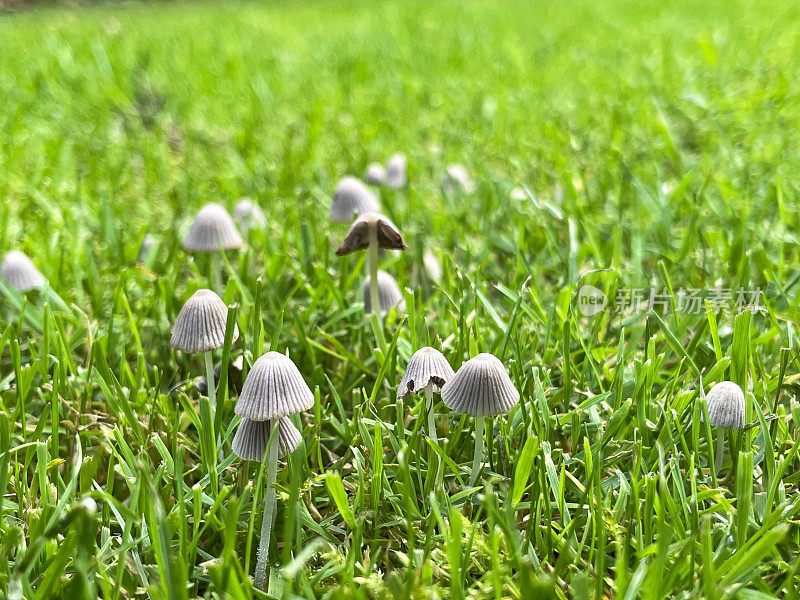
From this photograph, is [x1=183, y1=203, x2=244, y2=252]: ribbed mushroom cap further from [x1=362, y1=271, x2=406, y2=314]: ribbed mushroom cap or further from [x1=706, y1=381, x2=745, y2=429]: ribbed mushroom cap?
[x1=706, y1=381, x2=745, y2=429]: ribbed mushroom cap

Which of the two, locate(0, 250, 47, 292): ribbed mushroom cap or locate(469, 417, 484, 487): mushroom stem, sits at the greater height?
locate(0, 250, 47, 292): ribbed mushroom cap

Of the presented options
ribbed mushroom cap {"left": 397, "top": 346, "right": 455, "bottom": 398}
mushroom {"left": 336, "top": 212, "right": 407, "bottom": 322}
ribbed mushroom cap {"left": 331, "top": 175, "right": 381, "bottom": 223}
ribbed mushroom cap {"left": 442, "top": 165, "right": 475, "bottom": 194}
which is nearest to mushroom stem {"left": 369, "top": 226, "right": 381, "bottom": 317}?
mushroom {"left": 336, "top": 212, "right": 407, "bottom": 322}

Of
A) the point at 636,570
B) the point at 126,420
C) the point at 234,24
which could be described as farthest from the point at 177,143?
the point at 234,24

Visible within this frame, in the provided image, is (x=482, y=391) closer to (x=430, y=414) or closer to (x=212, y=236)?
(x=430, y=414)

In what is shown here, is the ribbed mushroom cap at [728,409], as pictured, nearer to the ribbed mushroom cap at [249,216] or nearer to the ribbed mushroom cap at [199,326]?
the ribbed mushroom cap at [199,326]

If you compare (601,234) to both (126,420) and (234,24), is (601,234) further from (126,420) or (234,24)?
(234,24)

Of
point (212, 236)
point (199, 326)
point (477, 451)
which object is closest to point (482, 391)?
point (477, 451)
